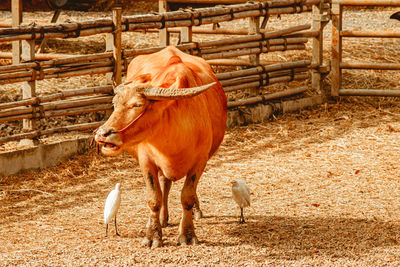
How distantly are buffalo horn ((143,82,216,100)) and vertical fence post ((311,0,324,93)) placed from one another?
612 centimetres

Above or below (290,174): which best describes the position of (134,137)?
above

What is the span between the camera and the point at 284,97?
10.7 metres

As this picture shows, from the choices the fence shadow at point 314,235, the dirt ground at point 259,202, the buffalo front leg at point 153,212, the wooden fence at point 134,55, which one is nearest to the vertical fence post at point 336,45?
the wooden fence at point 134,55

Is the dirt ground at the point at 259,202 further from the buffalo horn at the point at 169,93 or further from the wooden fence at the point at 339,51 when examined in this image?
the buffalo horn at the point at 169,93

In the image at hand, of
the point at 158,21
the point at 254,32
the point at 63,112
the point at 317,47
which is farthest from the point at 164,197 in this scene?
the point at 317,47

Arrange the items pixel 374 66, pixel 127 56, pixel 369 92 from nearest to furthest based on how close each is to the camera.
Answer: pixel 127 56 < pixel 374 66 < pixel 369 92

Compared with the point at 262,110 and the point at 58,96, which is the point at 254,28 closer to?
the point at 262,110

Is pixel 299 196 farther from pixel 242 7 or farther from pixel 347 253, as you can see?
pixel 242 7

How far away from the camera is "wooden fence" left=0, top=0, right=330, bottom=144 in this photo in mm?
7766

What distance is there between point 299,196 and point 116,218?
1834mm

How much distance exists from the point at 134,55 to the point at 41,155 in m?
1.75

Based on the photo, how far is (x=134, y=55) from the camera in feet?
28.7

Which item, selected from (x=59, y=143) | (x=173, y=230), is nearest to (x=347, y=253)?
(x=173, y=230)

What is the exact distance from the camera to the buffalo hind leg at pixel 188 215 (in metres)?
5.52
